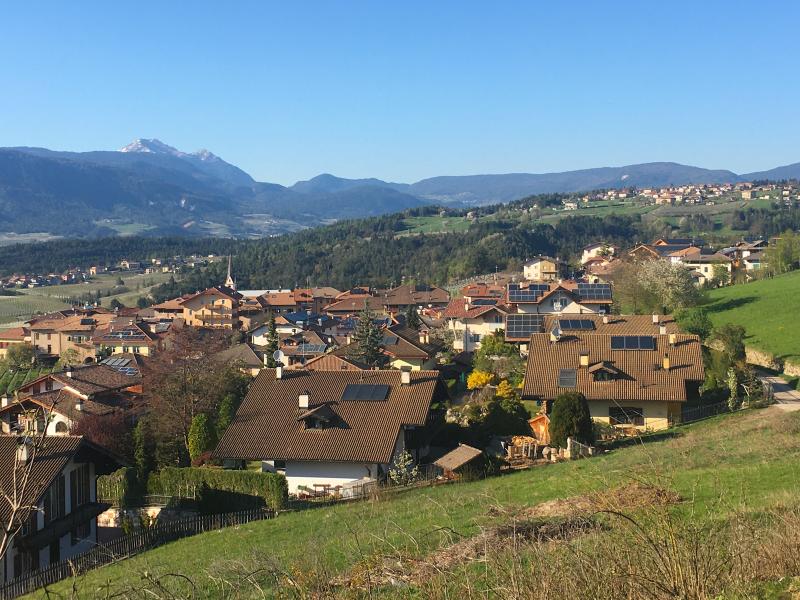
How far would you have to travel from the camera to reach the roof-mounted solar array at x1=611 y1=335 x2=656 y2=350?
29906 millimetres

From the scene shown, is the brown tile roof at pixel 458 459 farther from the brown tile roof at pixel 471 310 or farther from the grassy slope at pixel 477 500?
the brown tile roof at pixel 471 310

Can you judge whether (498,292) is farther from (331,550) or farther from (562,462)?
(331,550)

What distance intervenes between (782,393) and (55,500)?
24713mm

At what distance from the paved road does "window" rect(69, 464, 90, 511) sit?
21.1 meters

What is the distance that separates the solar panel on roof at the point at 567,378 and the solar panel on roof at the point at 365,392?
6.65 metres

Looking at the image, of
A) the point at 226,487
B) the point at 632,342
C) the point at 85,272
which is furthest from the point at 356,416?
the point at 85,272

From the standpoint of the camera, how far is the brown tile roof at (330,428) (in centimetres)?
2375

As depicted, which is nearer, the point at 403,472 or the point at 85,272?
the point at 403,472

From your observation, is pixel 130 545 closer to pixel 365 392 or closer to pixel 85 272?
pixel 365 392

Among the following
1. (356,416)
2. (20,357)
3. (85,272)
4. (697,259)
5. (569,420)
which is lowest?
(85,272)

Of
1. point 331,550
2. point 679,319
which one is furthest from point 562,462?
point 679,319

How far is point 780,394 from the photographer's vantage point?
28.9 m

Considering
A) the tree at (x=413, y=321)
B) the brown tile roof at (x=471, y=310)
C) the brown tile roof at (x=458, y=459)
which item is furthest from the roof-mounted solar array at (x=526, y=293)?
the brown tile roof at (x=458, y=459)

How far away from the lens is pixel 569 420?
23.0 meters
